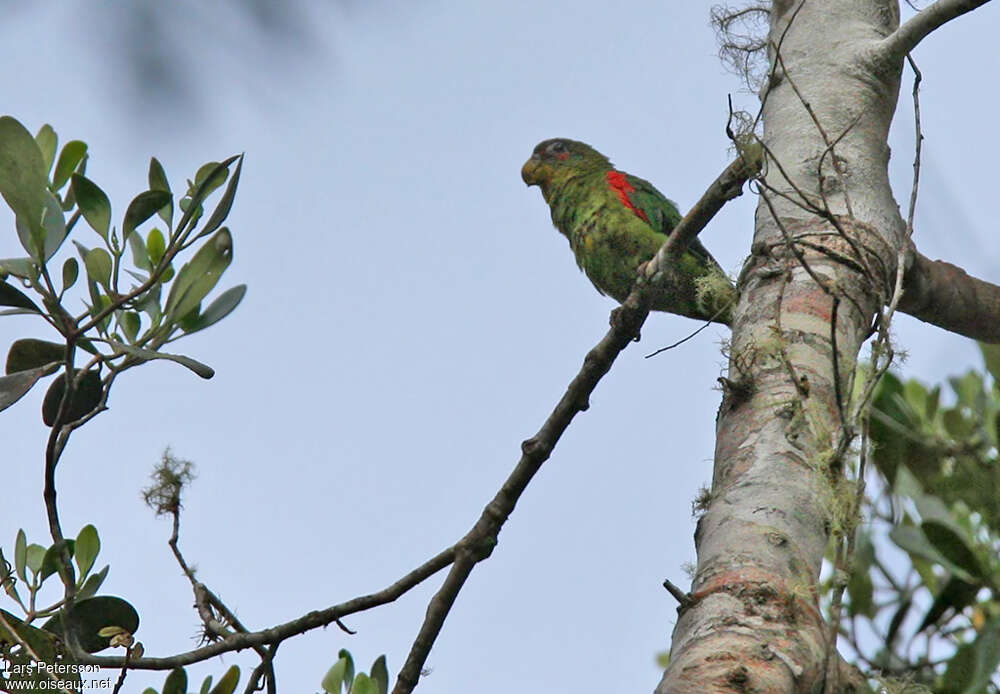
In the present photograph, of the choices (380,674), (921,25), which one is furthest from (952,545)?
(380,674)

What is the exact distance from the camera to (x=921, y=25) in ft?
7.93

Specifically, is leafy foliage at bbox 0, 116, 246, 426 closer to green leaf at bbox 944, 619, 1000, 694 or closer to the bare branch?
the bare branch

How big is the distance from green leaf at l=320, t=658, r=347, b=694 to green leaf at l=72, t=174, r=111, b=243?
102 centimetres

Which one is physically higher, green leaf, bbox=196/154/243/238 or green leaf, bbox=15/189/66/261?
green leaf, bbox=196/154/243/238

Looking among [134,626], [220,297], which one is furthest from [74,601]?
[220,297]

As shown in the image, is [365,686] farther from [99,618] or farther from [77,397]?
[77,397]

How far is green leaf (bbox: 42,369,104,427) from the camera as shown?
2047 mm

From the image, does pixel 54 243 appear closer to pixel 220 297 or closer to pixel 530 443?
pixel 220 297

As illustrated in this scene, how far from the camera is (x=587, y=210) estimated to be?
16.3 ft

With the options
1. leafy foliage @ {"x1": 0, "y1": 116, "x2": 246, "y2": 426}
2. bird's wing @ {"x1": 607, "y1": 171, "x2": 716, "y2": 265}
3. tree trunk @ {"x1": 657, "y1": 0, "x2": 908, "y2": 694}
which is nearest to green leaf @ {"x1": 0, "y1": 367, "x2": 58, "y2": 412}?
leafy foliage @ {"x1": 0, "y1": 116, "x2": 246, "y2": 426}

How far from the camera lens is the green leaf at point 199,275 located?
7.00 ft

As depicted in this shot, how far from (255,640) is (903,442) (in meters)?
1.70

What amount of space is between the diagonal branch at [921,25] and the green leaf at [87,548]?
2.05 m

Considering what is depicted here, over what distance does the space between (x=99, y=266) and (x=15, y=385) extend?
10.4 inches
